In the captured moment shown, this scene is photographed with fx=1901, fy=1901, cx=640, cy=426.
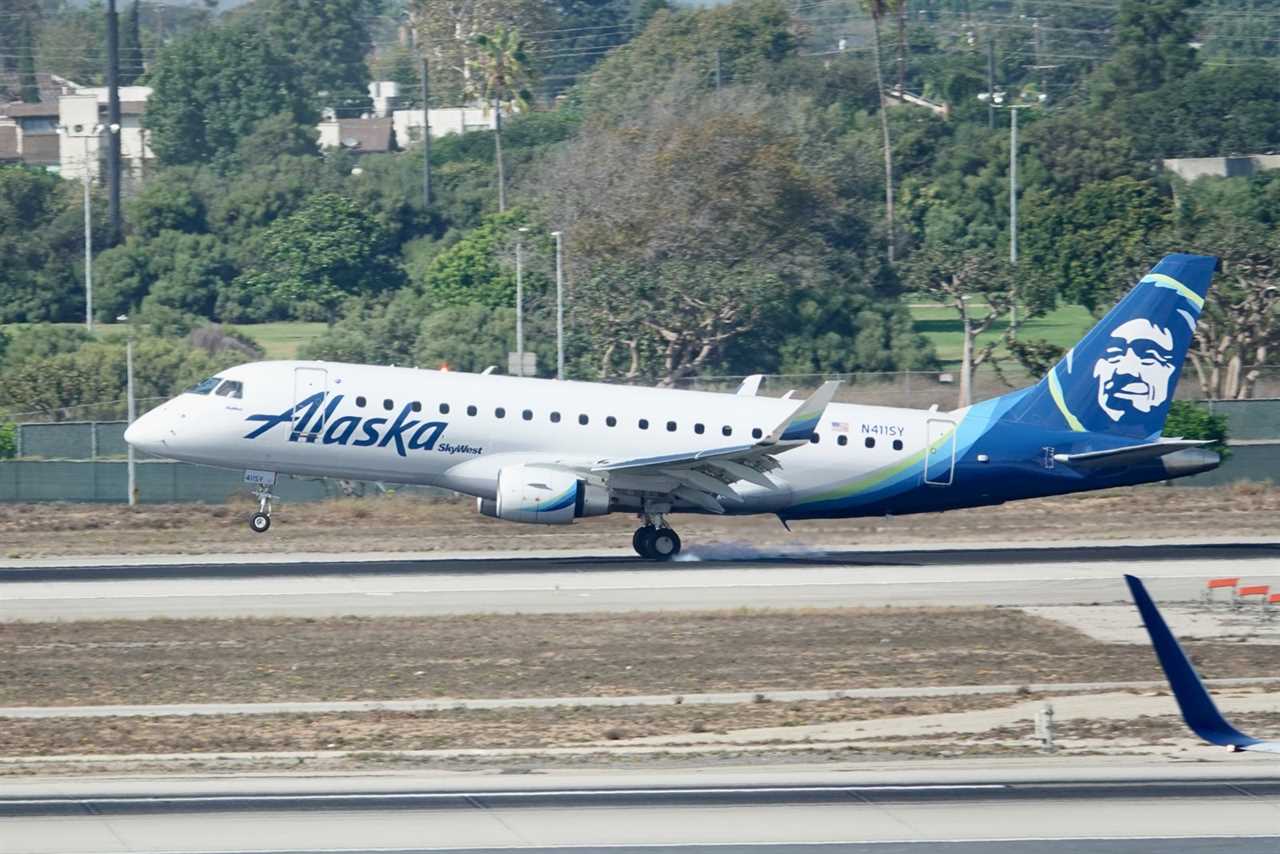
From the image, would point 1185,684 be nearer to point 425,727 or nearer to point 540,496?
point 425,727

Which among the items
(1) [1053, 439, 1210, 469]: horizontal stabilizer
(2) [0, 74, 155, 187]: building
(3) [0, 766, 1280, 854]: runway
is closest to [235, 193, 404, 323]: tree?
(2) [0, 74, 155, 187]: building

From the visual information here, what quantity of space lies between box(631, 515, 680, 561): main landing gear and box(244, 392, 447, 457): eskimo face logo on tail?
4678 millimetres

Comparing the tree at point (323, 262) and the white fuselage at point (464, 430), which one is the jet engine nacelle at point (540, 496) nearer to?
the white fuselage at point (464, 430)

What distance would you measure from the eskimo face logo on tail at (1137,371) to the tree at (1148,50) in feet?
344

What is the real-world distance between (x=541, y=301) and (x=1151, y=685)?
58155mm

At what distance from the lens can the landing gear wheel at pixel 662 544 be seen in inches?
1524

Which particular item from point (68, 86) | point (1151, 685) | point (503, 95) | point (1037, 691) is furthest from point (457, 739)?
point (68, 86)

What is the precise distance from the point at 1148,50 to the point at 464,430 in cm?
11487

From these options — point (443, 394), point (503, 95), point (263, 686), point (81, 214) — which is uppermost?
point (503, 95)

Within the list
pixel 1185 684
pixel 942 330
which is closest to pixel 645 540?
pixel 1185 684

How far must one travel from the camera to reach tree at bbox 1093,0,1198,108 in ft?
462

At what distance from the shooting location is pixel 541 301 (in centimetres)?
8250

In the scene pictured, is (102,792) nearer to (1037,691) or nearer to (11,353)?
(1037,691)

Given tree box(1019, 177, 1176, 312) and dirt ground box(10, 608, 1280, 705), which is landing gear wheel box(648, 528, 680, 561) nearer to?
dirt ground box(10, 608, 1280, 705)
